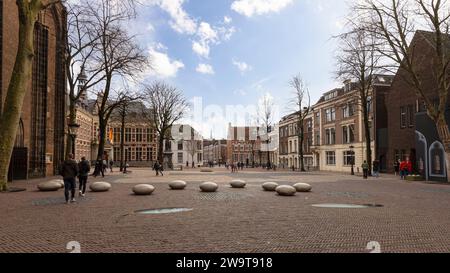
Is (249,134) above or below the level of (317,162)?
above

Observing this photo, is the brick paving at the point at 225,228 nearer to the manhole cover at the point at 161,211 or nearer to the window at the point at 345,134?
the manhole cover at the point at 161,211

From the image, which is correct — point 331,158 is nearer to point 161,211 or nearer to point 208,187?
point 208,187

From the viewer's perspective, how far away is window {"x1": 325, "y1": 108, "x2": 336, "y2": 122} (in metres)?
58.0

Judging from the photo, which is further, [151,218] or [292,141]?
[292,141]

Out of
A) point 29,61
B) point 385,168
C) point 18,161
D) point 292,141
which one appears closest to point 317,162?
point 292,141

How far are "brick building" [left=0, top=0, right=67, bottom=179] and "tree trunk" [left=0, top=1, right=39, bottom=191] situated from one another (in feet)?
26.6

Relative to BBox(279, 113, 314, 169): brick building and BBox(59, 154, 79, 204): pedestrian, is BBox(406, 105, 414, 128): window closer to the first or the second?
BBox(279, 113, 314, 169): brick building

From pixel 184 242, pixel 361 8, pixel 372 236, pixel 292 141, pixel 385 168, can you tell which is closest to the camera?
pixel 184 242

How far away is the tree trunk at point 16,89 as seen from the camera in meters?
17.8

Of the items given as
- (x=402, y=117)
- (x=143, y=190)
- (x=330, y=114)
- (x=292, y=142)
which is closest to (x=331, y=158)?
(x=330, y=114)

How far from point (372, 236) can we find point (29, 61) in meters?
18.4

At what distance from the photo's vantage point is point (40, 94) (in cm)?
3123
